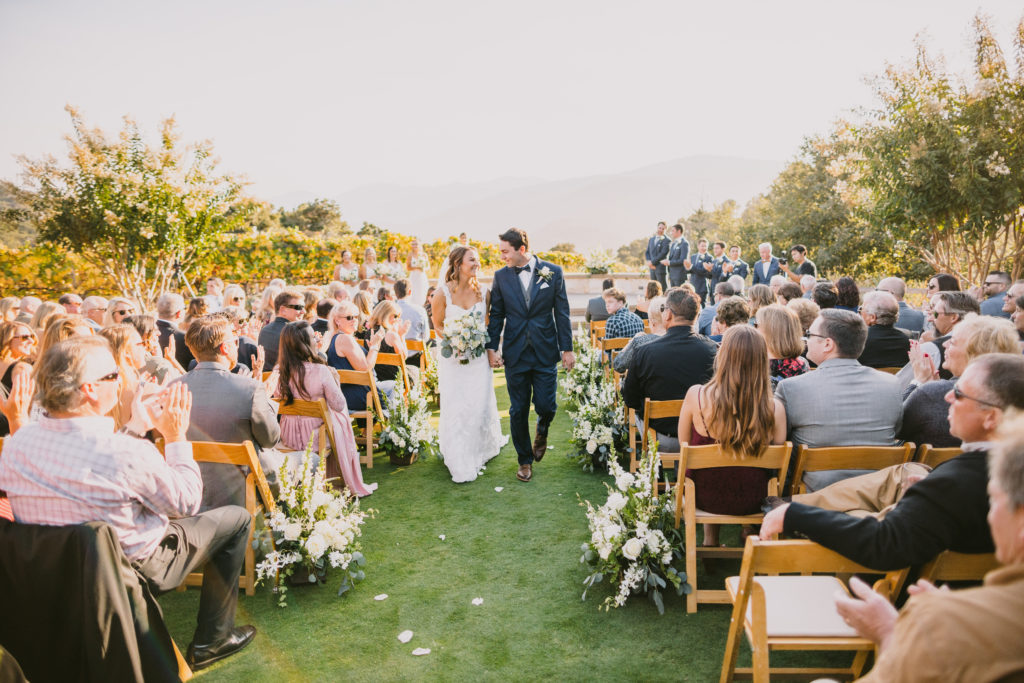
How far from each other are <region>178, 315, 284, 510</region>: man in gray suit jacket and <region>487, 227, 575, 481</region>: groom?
2334 mm

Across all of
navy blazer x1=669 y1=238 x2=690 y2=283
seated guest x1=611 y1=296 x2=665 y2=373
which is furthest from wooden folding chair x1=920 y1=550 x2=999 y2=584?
navy blazer x1=669 y1=238 x2=690 y2=283

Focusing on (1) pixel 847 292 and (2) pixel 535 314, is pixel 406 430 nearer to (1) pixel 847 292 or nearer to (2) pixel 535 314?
(2) pixel 535 314

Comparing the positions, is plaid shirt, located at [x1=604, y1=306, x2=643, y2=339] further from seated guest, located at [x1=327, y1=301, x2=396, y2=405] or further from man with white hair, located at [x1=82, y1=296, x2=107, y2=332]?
man with white hair, located at [x1=82, y1=296, x2=107, y2=332]

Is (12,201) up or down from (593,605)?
up

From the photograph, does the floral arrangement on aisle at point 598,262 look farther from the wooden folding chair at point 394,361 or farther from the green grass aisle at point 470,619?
the green grass aisle at point 470,619

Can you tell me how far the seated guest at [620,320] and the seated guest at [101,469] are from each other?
530 cm

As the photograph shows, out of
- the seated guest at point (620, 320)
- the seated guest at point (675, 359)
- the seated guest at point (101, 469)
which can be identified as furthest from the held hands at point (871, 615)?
the seated guest at point (620, 320)

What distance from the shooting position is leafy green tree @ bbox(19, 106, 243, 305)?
12.4 m

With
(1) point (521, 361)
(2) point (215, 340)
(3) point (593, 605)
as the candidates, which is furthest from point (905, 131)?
(2) point (215, 340)

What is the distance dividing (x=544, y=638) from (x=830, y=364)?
2.26 m

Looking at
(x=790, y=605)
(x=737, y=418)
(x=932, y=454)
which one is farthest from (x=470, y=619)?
(x=932, y=454)

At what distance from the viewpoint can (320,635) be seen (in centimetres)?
334

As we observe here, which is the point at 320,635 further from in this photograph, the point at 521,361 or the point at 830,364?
the point at 830,364

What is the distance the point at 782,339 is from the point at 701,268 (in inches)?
420
